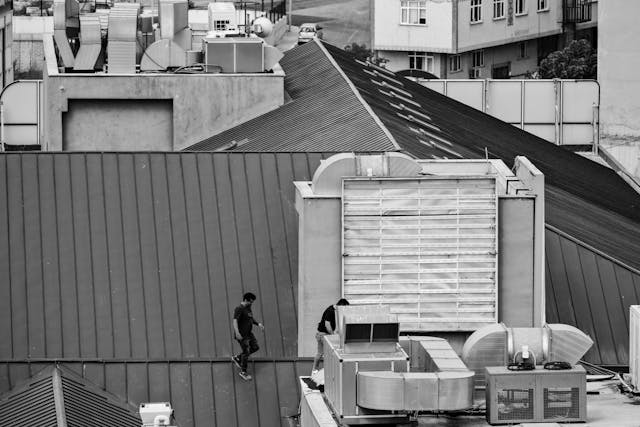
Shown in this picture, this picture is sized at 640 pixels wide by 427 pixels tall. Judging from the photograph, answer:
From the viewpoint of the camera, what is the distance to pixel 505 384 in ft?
157

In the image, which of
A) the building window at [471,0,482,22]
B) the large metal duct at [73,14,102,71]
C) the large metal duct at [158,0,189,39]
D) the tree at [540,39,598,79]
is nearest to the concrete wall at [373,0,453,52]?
the building window at [471,0,482,22]

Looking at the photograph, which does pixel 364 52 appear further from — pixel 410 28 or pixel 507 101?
pixel 507 101

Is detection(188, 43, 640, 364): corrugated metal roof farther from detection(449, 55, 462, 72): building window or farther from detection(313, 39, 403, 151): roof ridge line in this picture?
detection(449, 55, 462, 72): building window

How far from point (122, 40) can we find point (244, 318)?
25293mm

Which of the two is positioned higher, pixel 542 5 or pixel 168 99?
pixel 542 5

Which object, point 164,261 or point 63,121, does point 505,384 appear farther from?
point 63,121

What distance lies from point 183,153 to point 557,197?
1646 centimetres

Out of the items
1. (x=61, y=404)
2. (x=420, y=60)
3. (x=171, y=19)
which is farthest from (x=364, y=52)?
(x=61, y=404)

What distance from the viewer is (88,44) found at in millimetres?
83312

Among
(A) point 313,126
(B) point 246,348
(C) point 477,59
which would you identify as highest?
(C) point 477,59

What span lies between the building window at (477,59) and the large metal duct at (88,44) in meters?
86.1

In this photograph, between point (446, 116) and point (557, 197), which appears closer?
point (557, 197)

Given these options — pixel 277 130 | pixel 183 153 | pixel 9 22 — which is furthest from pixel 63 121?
pixel 9 22

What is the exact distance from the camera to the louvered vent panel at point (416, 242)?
60031 millimetres
